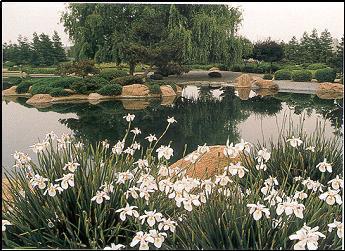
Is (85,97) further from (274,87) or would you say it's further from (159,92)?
(274,87)

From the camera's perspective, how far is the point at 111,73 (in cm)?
394

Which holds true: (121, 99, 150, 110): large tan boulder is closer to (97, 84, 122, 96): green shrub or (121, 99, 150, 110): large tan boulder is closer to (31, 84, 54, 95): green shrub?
(97, 84, 122, 96): green shrub

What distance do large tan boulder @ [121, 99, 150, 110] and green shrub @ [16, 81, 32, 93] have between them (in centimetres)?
89

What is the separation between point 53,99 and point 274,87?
2.21 m

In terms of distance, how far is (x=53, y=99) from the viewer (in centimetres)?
382

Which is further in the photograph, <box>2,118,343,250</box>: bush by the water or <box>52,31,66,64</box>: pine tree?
<box>52,31,66,64</box>: pine tree

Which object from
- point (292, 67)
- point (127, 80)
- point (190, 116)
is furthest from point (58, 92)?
point (292, 67)

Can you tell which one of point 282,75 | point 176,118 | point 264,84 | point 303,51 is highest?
point 303,51

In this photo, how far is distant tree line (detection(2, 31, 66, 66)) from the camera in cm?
348

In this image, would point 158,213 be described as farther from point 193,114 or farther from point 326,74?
point 326,74

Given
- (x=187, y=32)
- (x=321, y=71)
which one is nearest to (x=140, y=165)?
(x=187, y=32)

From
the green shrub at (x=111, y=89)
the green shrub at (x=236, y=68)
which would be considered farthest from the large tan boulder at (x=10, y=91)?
the green shrub at (x=236, y=68)

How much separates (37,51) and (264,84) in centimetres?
228

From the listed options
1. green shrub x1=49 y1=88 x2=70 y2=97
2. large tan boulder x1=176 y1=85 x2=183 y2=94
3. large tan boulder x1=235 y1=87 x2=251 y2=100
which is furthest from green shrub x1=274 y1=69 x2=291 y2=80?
green shrub x1=49 y1=88 x2=70 y2=97
